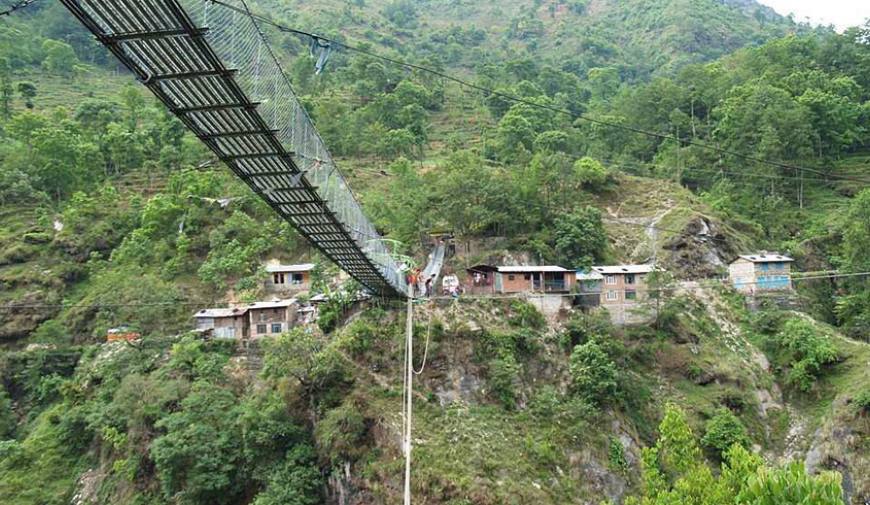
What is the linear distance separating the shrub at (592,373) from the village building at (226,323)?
42.5 ft

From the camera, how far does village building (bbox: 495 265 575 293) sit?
65.8 feet

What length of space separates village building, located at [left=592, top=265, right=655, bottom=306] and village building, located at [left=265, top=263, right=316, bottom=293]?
12.5 metres

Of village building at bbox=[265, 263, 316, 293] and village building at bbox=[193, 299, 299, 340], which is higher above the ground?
village building at bbox=[265, 263, 316, 293]

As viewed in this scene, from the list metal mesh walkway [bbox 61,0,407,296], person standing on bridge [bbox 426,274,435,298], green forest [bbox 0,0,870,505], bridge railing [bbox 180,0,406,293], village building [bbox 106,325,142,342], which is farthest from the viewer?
village building [bbox 106,325,142,342]

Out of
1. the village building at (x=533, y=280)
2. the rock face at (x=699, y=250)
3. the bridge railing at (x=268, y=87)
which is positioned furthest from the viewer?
the rock face at (x=699, y=250)

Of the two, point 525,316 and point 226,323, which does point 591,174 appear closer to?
point 525,316

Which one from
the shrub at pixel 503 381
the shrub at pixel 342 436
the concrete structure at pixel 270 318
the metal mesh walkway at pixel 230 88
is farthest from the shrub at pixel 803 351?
the concrete structure at pixel 270 318

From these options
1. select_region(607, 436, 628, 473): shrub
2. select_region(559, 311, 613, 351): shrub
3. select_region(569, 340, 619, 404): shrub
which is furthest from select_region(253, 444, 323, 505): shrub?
select_region(559, 311, 613, 351): shrub

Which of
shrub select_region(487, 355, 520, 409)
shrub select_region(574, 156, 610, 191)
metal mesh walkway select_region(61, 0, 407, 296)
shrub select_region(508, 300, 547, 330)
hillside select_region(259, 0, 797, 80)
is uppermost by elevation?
hillside select_region(259, 0, 797, 80)

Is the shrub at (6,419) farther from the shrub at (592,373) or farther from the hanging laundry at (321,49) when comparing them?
the hanging laundry at (321,49)

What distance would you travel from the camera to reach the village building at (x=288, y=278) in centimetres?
2458

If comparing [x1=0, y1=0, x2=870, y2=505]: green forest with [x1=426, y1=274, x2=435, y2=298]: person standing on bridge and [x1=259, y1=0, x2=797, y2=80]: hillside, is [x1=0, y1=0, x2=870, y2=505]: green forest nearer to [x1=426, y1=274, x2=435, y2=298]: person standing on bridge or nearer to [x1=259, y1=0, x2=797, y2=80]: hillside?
[x1=426, y1=274, x2=435, y2=298]: person standing on bridge

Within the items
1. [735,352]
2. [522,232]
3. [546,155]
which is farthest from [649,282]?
[546,155]

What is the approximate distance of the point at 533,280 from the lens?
66.2ft
